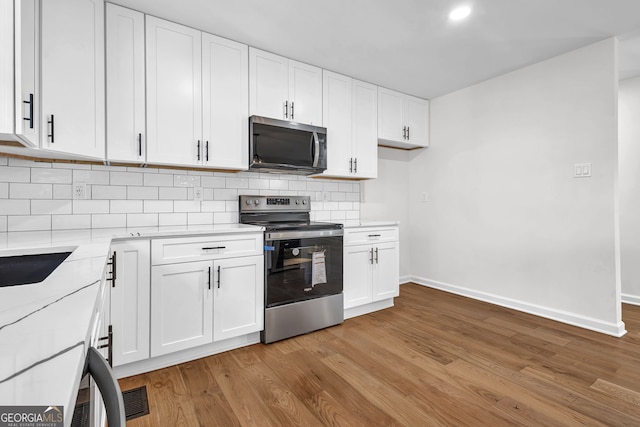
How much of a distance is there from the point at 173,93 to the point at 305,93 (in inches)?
46.1

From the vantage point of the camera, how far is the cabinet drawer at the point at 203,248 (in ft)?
6.81

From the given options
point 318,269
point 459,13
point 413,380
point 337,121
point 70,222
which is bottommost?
point 413,380

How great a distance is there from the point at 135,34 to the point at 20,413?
257cm

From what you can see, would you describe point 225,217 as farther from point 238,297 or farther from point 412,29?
point 412,29

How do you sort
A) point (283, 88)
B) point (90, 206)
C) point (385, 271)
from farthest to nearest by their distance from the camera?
1. point (385, 271)
2. point (283, 88)
3. point (90, 206)

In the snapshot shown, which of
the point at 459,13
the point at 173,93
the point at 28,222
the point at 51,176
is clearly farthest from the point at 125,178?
the point at 459,13

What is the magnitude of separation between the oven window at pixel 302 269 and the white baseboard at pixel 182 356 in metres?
0.34

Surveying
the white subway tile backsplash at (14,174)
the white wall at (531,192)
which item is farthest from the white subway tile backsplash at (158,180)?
the white wall at (531,192)

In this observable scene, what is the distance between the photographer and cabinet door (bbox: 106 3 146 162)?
83.7 inches

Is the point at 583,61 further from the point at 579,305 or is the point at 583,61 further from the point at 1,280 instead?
the point at 1,280

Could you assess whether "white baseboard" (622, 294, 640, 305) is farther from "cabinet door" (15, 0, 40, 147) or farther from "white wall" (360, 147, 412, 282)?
"cabinet door" (15, 0, 40, 147)

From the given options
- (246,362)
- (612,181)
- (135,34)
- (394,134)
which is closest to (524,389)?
(246,362)

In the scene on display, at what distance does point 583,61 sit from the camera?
2795 mm

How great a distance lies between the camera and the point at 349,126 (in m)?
3.32
